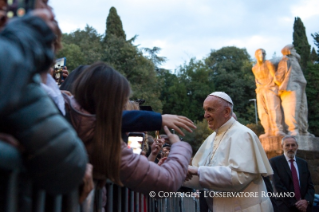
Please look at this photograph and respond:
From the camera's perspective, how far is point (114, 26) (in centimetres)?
3909

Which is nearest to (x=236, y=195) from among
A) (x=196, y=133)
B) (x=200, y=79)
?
(x=196, y=133)

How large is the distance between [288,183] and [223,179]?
2988mm

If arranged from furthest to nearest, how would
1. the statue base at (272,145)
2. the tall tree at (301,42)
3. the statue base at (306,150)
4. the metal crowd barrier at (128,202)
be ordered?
1. the tall tree at (301,42)
2. the statue base at (272,145)
3. the statue base at (306,150)
4. the metal crowd barrier at (128,202)

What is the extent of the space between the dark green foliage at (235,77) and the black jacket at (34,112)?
40.5m

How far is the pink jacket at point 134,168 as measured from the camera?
70.7 inches

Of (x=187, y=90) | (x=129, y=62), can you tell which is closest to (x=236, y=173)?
(x=129, y=62)

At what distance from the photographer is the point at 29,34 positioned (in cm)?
113

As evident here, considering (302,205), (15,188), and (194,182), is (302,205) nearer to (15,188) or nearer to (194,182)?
(194,182)

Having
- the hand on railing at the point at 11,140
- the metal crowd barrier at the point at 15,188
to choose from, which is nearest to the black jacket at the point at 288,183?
the metal crowd barrier at the point at 15,188

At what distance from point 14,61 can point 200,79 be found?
157 ft

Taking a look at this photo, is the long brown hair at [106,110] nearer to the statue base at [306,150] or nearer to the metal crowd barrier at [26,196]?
the metal crowd barrier at [26,196]

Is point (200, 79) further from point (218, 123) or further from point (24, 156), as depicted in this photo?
point (24, 156)

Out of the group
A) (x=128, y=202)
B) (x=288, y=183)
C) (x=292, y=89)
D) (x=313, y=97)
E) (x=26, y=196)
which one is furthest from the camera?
(x=313, y=97)

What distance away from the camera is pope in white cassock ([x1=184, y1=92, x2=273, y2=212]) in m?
3.50
